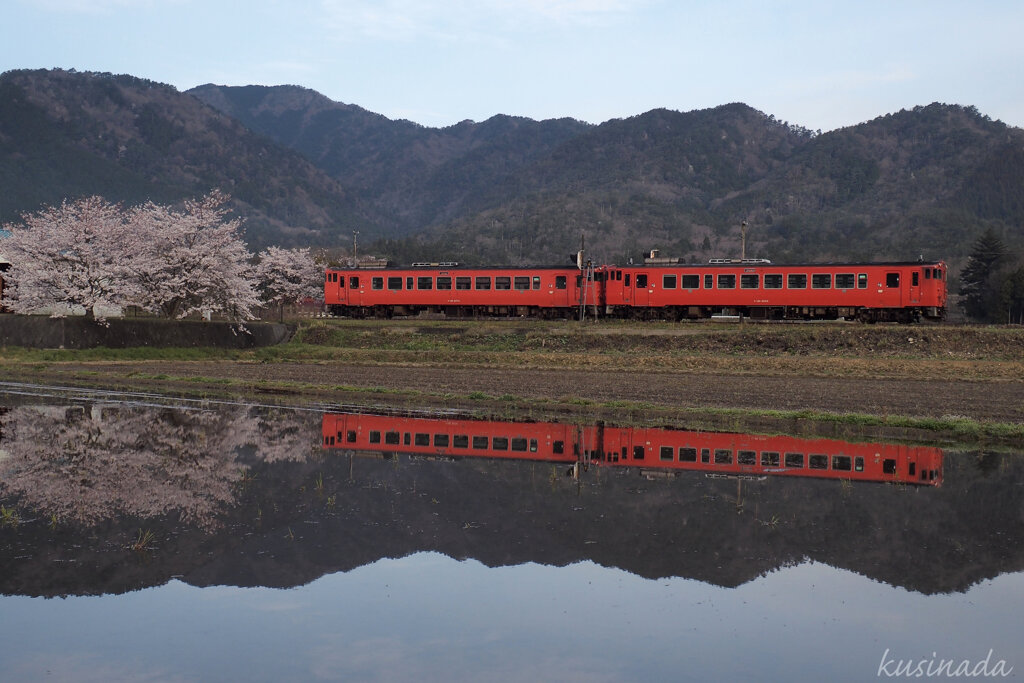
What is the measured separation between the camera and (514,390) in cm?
3016

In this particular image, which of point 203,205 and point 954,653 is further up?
point 203,205

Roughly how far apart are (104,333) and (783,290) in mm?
33073

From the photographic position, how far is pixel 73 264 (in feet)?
153

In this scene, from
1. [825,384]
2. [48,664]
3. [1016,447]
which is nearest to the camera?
[48,664]

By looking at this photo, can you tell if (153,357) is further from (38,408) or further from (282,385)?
(38,408)

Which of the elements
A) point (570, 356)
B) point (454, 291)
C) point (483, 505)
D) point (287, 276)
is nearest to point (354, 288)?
point (454, 291)

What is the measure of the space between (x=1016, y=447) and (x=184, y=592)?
1667cm

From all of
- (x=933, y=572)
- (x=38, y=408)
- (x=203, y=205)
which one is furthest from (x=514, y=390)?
(x=203, y=205)

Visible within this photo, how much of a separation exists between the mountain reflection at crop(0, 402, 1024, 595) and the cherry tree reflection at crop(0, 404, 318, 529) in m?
0.07

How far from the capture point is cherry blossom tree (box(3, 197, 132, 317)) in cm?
4616

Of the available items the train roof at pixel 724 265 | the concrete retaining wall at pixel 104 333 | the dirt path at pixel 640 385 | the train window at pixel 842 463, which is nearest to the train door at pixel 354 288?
the train roof at pixel 724 265

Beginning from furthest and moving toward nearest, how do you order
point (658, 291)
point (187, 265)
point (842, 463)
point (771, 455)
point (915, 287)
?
point (658, 291) < point (187, 265) < point (915, 287) < point (771, 455) < point (842, 463)

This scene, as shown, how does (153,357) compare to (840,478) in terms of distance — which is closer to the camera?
(840,478)
